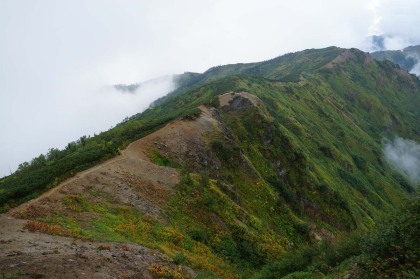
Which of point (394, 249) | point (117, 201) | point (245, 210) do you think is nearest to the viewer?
point (394, 249)

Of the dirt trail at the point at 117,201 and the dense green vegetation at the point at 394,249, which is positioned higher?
the dirt trail at the point at 117,201

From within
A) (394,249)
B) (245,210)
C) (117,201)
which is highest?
(117,201)

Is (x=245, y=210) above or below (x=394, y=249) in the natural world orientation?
below

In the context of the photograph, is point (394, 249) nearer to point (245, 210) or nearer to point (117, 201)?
point (117, 201)

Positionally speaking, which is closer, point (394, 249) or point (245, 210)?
point (394, 249)

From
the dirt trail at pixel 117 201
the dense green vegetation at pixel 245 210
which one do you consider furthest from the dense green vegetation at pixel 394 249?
the dirt trail at pixel 117 201

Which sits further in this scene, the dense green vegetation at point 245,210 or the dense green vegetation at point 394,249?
the dense green vegetation at point 245,210

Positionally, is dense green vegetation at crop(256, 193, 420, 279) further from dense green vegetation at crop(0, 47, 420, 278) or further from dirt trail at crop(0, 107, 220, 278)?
dirt trail at crop(0, 107, 220, 278)

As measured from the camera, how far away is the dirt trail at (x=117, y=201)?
2148 cm

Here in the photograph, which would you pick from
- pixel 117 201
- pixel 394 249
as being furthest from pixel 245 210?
pixel 394 249

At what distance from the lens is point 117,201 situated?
3700cm

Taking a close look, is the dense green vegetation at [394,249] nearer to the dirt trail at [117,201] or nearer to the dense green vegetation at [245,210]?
the dense green vegetation at [245,210]

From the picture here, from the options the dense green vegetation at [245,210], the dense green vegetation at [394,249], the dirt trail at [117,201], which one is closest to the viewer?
the dense green vegetation at [394,249]

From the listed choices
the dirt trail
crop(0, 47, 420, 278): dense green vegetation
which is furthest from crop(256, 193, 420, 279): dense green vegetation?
the dirt trail
